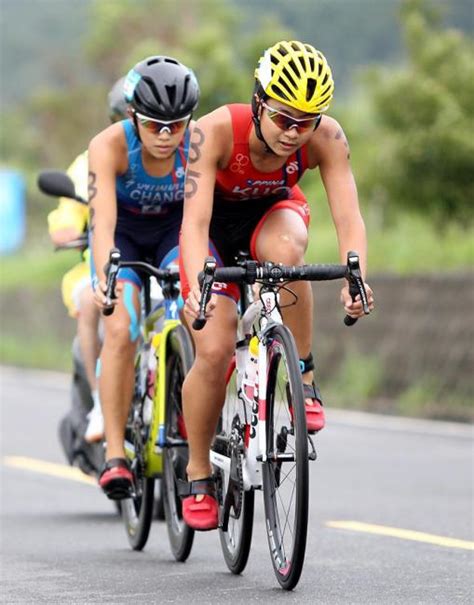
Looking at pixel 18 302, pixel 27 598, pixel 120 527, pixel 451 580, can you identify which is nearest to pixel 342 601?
pixel 451 580

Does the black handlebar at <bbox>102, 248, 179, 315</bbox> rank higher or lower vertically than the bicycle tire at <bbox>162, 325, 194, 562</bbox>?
higher

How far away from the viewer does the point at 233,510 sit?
7.17m

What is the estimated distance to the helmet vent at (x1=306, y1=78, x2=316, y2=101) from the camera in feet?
21.6

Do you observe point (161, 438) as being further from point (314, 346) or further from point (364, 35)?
point (364, 35)

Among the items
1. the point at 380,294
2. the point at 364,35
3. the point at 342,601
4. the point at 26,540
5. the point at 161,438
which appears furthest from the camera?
the point at 364,35

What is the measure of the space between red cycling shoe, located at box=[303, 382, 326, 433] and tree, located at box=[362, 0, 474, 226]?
54.3 feet

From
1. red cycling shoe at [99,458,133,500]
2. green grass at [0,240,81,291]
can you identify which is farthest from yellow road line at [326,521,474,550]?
green grass at [0,240,81,291]

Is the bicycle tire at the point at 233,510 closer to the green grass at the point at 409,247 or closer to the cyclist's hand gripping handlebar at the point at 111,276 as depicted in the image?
the cyclist's hand gripping handlebar at the point at 111,276

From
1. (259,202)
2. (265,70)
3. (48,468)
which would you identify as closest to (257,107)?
(265,70)

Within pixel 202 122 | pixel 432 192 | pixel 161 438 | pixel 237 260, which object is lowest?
pixel 161 438

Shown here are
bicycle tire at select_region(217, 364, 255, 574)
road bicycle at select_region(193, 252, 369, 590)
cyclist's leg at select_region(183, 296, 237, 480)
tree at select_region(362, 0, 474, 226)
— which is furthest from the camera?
tree at select_region(362, 0, 474, 226)

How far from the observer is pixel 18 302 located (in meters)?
34.7

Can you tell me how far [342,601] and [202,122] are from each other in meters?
1.99

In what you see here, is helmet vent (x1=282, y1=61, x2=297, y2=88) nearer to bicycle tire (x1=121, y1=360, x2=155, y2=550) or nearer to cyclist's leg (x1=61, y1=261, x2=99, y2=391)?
bicycle tire (x1=121, y1=360, x2=155, y2=550)
